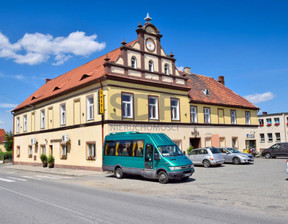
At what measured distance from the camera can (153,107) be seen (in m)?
25.0

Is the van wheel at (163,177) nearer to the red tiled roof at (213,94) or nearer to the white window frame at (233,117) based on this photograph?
the red tiled roof at (213,94)

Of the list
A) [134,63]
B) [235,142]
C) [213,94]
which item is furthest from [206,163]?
[213,94]

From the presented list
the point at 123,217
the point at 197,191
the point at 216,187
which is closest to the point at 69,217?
the point at 123,217

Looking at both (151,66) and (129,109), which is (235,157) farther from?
(151,66)

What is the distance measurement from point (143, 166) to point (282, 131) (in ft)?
144

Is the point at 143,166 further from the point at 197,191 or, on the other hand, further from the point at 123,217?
the point at 123,217

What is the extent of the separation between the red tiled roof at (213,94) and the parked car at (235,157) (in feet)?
22.5

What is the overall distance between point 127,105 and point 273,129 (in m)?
39.2

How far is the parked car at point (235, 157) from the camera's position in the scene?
75.7ft

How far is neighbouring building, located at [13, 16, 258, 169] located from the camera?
22062 mm

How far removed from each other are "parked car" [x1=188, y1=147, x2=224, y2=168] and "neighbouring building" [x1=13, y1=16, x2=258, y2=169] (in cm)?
386

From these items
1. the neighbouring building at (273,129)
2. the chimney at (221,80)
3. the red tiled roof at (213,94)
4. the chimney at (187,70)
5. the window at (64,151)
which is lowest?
the window at (64,151)

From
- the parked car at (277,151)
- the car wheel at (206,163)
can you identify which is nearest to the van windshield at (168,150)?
the car wheel at (206,163)

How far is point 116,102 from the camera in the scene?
21.9m
